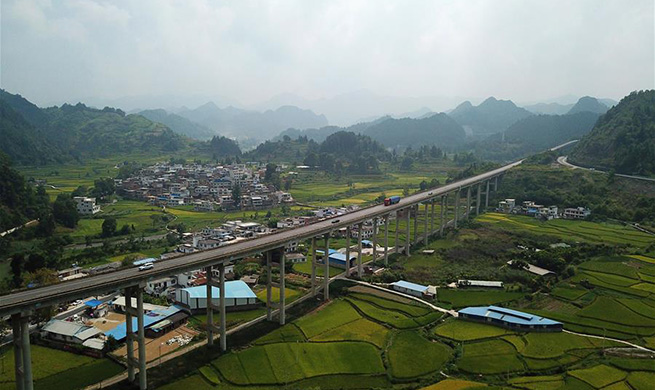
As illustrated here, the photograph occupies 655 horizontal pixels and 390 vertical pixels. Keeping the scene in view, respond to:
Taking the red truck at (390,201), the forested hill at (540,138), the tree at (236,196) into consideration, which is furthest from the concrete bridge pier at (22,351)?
the forested hill at (540,138)

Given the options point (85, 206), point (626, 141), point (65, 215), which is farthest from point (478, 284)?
point (626, 141)

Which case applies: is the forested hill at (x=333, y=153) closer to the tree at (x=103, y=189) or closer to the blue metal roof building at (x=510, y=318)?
the tree at (x=103, y=189)

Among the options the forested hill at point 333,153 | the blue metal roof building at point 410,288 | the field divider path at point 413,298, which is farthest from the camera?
the forested hill at point 333,153

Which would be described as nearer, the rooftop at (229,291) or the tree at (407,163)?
the rooftop at (229,291)

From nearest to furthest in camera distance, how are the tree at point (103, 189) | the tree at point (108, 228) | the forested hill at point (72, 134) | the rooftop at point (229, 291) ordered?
the rooftop at point (229, 291), the tree at point (108, 228), the tree at point (103, 189), the forested hill at point (72, 134)

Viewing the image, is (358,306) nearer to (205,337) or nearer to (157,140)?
(205,337)

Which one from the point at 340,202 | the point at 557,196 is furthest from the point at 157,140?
the point at 557,196
